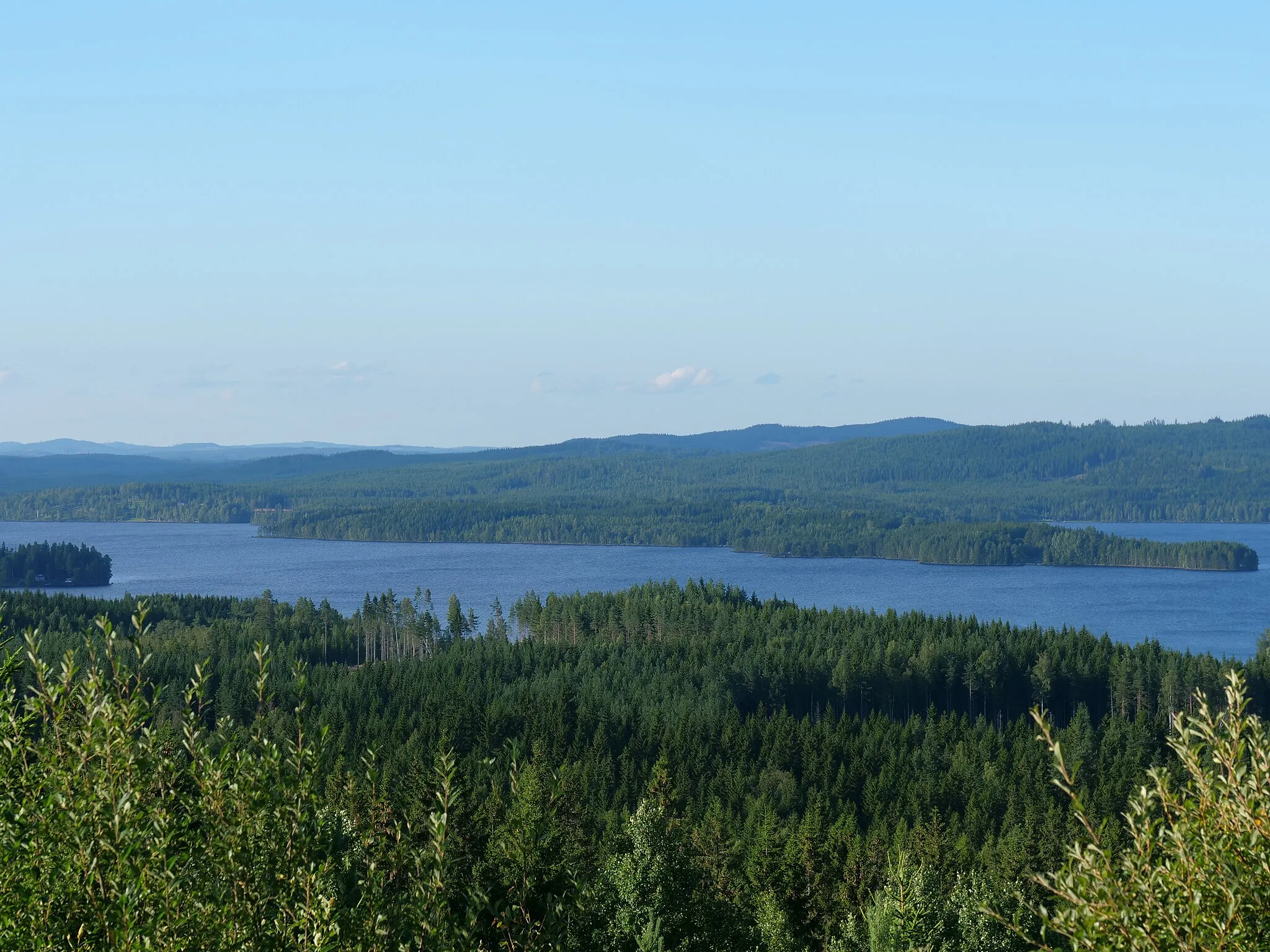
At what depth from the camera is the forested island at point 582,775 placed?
14867 mm

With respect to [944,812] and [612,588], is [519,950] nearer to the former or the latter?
[944,812]

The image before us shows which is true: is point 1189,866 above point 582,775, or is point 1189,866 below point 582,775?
above

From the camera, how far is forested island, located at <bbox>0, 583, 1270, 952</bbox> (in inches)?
585

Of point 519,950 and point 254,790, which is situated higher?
point 254,790

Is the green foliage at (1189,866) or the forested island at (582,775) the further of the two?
the forested island at (582,775)

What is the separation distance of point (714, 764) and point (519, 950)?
5499 cm

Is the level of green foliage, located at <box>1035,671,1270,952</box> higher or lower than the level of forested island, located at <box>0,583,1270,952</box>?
higher

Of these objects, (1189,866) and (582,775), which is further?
(582,775)

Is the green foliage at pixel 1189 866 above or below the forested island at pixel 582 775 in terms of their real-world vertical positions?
above

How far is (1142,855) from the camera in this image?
11.9 meters

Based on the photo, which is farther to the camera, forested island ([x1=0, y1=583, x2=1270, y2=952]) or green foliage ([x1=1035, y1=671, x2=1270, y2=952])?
forested island ([x1=0, y1=583, x2=1270, y2=952])

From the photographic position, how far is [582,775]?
67.7 meters

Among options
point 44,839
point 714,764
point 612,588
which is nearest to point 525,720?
point 714,764

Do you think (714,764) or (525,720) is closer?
(714,764)
